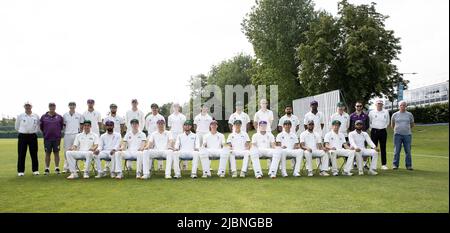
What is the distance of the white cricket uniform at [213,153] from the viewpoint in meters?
10.0

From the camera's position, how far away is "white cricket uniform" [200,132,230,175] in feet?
32.9

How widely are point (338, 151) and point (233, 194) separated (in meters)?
4.06

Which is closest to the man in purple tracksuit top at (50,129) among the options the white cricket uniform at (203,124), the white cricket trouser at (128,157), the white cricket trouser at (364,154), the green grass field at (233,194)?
the green grass field at (233,194)

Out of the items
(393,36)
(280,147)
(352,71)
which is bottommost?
(280,147)

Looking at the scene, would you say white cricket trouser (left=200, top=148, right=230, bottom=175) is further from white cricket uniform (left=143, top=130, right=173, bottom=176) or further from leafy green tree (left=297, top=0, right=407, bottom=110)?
leafy green tree (left=297, top=0, right=407, bottom=110)

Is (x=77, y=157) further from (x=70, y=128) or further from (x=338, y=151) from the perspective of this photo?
(x=338, y=151)

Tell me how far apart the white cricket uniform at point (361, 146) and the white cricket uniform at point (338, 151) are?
22cm

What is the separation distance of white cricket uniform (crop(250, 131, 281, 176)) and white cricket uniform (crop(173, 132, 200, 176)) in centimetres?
138

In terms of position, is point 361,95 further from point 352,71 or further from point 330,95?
point 330,95

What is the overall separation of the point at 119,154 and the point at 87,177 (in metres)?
0.97

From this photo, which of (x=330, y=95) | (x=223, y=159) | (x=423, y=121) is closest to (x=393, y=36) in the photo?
(x=423, y=121)

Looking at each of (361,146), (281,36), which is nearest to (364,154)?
(361,146)

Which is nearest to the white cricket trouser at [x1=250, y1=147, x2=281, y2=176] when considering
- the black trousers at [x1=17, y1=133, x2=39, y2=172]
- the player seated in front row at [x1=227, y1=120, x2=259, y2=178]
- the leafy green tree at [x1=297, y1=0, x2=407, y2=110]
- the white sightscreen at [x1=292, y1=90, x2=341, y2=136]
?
the player seated in front row at [x1=227, y1=120, x2=259, y2=178]
